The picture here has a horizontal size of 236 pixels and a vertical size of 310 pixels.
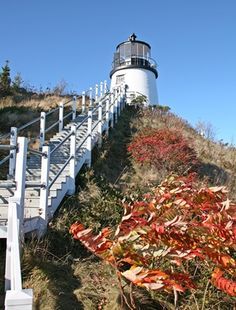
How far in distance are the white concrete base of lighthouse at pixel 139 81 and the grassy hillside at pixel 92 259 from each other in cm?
1759

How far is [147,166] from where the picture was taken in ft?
34.7

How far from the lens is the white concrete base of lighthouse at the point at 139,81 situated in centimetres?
2789

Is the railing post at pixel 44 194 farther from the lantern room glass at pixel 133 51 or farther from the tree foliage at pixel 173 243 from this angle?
the lantern room glass at pixel 133 51

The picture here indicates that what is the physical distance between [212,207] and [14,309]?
2.00 m

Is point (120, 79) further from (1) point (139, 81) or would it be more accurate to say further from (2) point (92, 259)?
(2) point (92, 259)

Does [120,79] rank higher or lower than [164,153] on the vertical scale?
higher

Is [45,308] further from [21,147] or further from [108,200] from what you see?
[108,200]

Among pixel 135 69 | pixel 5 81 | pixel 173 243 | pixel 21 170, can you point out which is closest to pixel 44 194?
pixel 21 170

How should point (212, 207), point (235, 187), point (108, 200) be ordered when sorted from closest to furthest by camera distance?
point (212, 207) → point (108, 200) → point (235, 187)

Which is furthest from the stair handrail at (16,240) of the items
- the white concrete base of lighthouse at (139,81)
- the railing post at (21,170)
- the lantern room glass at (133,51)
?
the lantern room glass at (133,51)

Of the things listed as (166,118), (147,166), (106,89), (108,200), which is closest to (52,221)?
(108,200)

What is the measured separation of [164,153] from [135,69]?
18905mm

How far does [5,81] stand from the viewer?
2258 centimetres

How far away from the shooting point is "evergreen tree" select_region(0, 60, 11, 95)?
1995 cm
